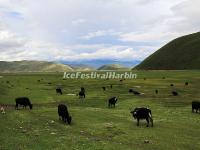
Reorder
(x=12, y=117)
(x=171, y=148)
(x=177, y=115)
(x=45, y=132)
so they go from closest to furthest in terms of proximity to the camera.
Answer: (x=171, y=148)
(x=45, y=132)
(x=12, y=117)
(x=177, y=115)

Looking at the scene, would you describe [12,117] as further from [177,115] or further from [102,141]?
[177,115]

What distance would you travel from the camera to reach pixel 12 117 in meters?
36.5

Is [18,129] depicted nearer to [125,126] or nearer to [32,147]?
[32,147]

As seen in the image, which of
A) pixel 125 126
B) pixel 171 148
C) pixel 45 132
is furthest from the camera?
pixel 125 126

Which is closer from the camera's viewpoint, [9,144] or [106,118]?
[9,144]

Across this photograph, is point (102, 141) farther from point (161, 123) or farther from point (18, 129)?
point (161, 123)

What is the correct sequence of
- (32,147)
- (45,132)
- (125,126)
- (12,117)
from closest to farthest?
(32,147), (45,132), (125,126), (12,117)

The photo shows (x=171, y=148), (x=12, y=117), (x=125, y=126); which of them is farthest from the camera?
(x=12, y=117)

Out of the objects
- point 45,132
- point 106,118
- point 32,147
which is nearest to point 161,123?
point 106,118

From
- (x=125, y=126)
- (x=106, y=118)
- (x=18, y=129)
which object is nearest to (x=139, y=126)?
(x=125, y=126)

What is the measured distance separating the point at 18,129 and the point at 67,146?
23.7 feet

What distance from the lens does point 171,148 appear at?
2667cm

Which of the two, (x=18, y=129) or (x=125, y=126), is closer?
(x=18, y=129)

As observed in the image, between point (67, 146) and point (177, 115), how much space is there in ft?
70.5
